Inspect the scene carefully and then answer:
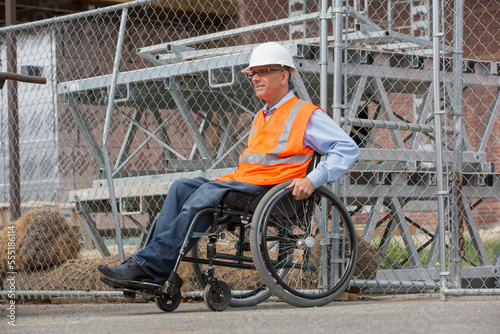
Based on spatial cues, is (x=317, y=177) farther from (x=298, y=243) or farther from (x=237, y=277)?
(x=237, y=277)

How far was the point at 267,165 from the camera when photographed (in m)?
4.97

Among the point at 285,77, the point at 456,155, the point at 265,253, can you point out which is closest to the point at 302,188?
the point at 265,253

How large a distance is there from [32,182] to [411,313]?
11205mm

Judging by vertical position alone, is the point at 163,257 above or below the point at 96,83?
below

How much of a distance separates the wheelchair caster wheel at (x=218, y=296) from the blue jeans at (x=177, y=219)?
287 mm

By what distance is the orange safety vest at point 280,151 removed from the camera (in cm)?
491

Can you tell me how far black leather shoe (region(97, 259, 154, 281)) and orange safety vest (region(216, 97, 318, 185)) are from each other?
0.81m

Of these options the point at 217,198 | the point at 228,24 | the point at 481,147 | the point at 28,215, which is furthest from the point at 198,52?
the point at 228,24

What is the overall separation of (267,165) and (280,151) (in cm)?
12

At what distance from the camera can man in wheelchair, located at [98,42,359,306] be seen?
464 cm

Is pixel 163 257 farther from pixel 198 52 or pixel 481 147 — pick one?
pixel 481 147

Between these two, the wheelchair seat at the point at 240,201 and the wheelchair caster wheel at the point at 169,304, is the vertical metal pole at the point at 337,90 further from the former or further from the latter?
the wheelchair caster wheel at the point at 169,304

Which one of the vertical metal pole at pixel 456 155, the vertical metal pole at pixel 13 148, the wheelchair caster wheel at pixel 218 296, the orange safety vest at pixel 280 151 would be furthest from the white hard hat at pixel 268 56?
the vertical metal pole at pixel 13 148

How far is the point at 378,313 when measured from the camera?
14.2ft
